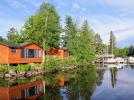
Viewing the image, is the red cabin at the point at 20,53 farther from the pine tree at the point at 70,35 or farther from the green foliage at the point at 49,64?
the pine tree at the point at 70,35

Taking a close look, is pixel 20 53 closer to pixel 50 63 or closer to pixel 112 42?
pixel 50 63

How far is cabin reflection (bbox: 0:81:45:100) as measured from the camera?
26922mm

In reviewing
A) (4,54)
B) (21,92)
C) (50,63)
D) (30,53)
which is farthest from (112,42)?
(21,92)

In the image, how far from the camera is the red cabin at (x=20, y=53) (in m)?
48.7

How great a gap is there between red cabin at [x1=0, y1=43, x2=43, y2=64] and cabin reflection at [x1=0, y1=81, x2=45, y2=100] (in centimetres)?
1503

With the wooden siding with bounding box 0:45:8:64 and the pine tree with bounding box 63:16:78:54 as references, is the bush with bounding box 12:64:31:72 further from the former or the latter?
the pine tree with bounding box 63:16:78:54

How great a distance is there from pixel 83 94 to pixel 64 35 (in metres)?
59.6

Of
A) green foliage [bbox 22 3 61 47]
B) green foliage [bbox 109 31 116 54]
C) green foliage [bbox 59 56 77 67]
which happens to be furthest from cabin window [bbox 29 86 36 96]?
green foliage [bbox 109 31 116 54]

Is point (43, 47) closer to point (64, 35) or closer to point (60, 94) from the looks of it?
point (64, 35)

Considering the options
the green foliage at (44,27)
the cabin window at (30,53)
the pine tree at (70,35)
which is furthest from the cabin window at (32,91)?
the pine tree at (70,35)

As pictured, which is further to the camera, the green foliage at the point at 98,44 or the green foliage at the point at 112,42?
the green foliage at the point at 112,42

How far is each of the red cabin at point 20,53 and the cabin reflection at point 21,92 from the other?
15.0m

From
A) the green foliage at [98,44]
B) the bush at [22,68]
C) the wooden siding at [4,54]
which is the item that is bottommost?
the bush at [22,68]

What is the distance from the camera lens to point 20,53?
2058 inches
